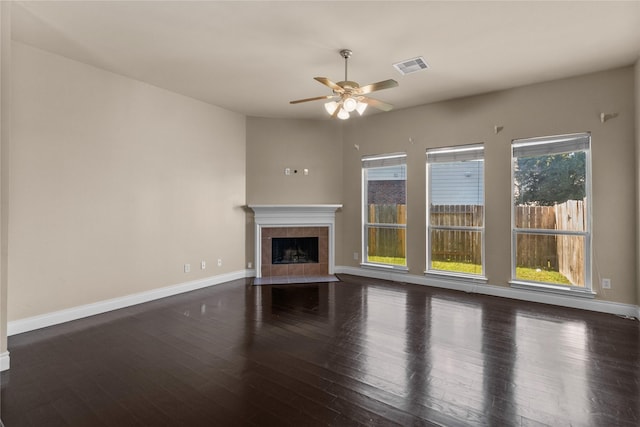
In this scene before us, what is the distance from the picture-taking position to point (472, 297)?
461 centimetres

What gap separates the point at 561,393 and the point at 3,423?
3.70 meters

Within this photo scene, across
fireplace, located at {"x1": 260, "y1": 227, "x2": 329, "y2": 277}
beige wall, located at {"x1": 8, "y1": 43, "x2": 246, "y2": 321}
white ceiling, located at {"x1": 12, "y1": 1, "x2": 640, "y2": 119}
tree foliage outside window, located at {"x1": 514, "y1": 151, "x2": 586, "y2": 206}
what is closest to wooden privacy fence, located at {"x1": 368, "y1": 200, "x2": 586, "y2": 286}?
tree foliage outside window, located at {"x1": 514, "y1": 151, "x2": 586, "y2": 206}

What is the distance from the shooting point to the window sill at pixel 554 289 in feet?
13.3

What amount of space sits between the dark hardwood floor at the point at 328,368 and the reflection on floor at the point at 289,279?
53.3 inches

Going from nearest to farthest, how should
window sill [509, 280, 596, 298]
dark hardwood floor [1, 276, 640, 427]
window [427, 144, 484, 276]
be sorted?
dark hardwood floor [1, 276, 640, 427] < window sill [509, 280, 596, 298] < window [427, 144, 484, 276]

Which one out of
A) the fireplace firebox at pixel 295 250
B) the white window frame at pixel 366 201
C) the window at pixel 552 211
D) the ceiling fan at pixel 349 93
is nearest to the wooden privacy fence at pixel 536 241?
the window at pixel 552 211

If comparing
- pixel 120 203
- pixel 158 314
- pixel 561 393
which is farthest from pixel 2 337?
pixel 561 393

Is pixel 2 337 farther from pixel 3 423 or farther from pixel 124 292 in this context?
pixel 124 292

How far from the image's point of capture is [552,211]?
4359 millimetres

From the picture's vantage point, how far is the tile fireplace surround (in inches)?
230

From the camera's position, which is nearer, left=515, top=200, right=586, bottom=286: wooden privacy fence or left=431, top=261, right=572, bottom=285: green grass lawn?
left=515, top=200, right=586, bottom=286: wooden privacy fence

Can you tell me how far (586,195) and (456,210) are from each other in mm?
1649

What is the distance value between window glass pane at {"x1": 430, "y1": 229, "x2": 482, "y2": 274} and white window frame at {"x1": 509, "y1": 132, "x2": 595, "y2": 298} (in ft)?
1.67

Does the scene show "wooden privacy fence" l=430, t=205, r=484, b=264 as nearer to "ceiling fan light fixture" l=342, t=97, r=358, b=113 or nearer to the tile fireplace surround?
the tile fireplace surround
